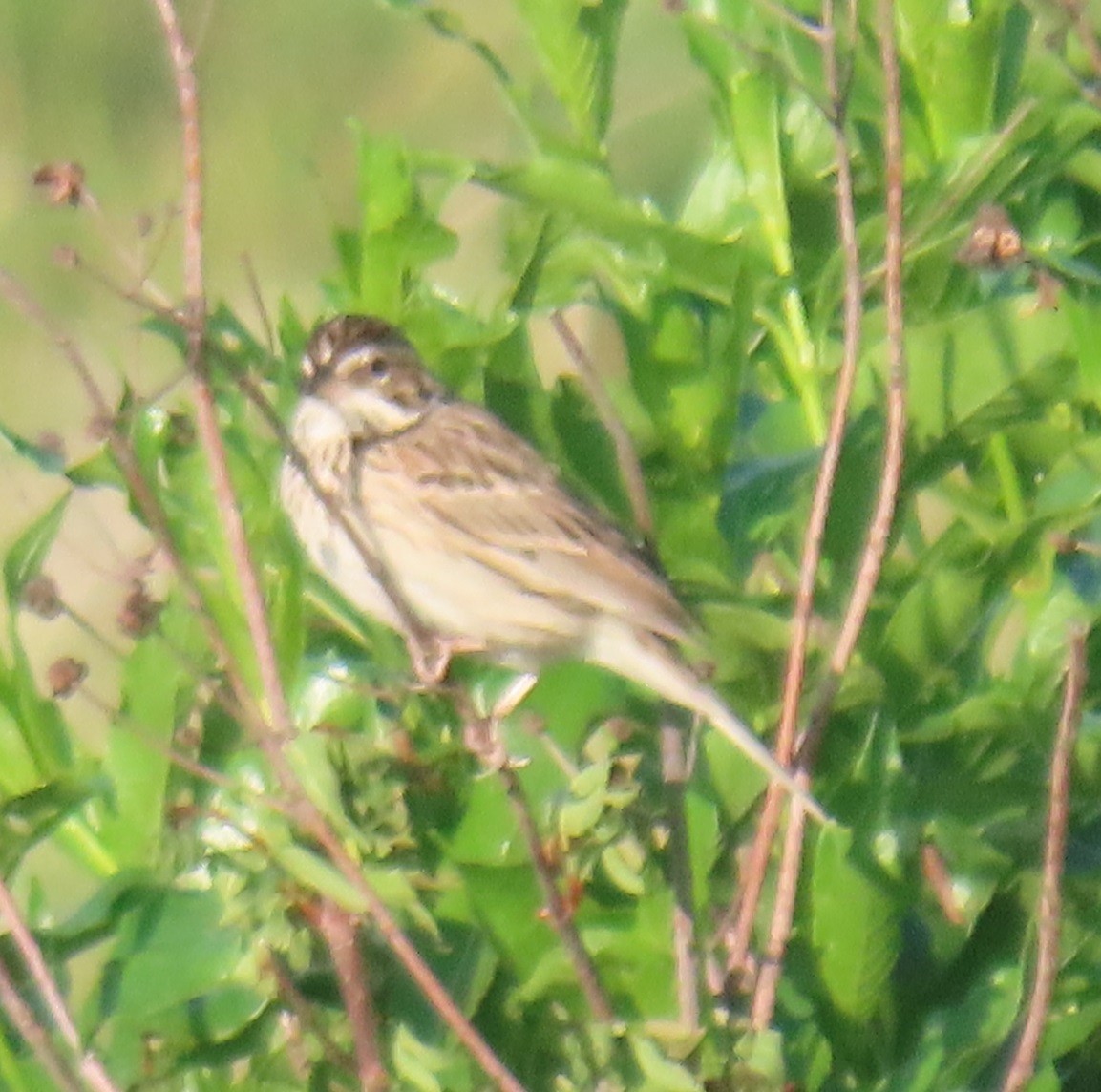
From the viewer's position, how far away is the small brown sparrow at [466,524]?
3523 mm

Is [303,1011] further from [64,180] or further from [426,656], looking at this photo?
[64,180]

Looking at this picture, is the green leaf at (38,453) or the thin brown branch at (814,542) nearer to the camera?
the thin brown branch at (814,542)

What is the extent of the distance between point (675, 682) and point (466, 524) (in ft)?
4.35

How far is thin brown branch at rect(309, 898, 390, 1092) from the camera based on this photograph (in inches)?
87.8

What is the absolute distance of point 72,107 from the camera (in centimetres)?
726

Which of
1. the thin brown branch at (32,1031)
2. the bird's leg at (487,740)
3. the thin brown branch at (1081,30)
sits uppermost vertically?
the thin brown branch at (1081,30)

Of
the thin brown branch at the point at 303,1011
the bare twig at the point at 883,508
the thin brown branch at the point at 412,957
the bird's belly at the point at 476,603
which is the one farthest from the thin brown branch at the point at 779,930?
the bird's belly at the point at 476,603

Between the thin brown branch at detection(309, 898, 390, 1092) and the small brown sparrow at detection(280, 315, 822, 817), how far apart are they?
1.04m

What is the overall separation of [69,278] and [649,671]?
4.17m

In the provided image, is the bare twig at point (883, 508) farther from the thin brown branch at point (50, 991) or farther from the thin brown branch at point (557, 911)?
the thin brown branch at point (50, 991)

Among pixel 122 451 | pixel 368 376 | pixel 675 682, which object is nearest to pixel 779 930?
pixel 675 682

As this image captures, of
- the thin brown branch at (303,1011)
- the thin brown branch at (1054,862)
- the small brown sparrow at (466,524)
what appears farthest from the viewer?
the small brown sparrow at (466,524)

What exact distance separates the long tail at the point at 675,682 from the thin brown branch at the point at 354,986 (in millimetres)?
442

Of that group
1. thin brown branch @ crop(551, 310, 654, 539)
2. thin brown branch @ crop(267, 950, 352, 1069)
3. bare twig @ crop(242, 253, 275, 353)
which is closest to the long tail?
thin brown branch @ crop(551, 310, 654, 539)
